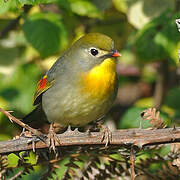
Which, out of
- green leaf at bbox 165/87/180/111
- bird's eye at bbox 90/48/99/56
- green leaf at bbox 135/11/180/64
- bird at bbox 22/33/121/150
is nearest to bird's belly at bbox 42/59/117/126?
bird at bbox 22/33/121/150

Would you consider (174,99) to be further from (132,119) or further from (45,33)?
(45,33)

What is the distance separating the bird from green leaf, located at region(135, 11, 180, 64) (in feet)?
2.05

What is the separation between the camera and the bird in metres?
3.71

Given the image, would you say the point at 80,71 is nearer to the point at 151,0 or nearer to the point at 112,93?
the point at 112,93

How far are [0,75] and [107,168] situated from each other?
2.35 m

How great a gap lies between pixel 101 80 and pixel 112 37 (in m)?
1.71

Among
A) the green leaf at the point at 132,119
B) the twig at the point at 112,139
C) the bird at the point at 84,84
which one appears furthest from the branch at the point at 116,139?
the green leaf at the point at 132,119

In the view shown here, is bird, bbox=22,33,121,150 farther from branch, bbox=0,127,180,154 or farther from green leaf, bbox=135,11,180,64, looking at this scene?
branch, bbox=0,127,180,154

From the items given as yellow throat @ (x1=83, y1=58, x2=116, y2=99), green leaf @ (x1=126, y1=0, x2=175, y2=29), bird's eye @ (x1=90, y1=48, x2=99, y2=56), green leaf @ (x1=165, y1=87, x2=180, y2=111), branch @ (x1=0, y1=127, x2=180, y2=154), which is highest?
green leaf @ (x1=126, y1=0, x2=175, y2=29)

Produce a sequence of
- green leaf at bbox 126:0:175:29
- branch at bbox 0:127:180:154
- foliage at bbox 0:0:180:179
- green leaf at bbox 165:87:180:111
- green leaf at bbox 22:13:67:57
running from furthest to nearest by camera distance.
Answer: green leaf at bbox 165:87:180:111 → green leaf at bbox 126:0:175:29 → green leaf at bbox 22:13:67:57 → foliage at bbox 0:0:180:179 → branch at bbox 0:127:180:154

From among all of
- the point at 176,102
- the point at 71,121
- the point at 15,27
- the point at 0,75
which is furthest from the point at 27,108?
the point at 176,102

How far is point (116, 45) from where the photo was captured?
5.34 metres

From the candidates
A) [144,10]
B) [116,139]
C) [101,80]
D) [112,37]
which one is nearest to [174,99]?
[144,10]

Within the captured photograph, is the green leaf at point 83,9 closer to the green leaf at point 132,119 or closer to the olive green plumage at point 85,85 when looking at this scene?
the olive green plumage at point 85,85
